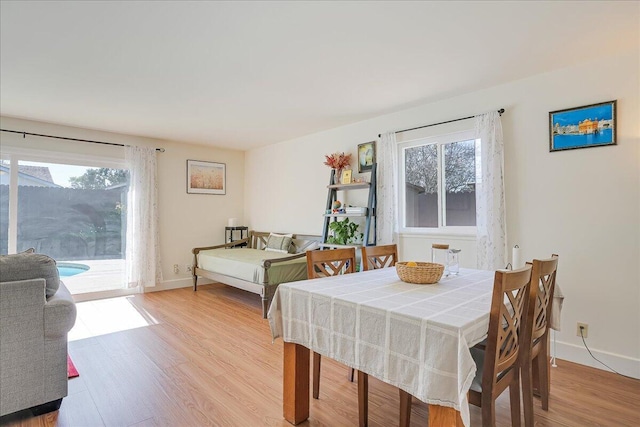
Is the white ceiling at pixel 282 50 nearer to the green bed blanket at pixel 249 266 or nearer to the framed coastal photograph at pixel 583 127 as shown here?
the framed coastal photograph at pixel 583 127

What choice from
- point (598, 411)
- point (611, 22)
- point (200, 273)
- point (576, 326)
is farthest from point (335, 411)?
point (200, 273)

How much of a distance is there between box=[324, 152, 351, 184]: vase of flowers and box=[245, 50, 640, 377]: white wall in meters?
1.40

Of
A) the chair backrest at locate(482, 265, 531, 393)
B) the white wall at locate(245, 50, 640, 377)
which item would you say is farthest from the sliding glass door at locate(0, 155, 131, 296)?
the chair backrest at locate(482, 265, 531, 393)

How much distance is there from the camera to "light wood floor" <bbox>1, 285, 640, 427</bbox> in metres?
1.93

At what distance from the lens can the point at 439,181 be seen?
3.68 metres

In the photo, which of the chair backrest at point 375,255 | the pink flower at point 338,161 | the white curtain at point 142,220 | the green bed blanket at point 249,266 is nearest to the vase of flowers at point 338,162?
the pink flower at point 338,161

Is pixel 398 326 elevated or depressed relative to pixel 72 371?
elevated

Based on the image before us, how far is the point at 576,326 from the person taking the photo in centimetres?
273

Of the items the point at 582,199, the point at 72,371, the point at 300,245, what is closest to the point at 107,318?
the point at 72,371

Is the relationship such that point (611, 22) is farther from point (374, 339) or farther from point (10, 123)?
point (10, 123)

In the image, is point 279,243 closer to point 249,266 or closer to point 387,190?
point 249,266

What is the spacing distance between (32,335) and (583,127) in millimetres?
4019

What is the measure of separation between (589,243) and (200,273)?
4.79 metres

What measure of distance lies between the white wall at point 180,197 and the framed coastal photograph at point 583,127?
16.3 ft
